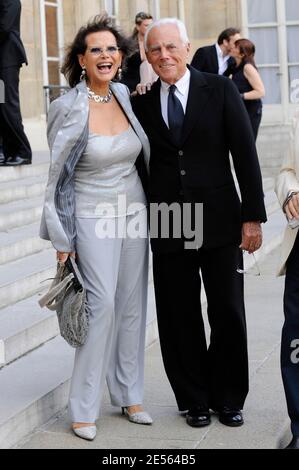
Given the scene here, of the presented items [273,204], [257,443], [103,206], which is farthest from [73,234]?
[273,204]

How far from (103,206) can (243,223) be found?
2.15 ft

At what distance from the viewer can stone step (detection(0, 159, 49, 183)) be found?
9.41 m

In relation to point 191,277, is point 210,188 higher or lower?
higher

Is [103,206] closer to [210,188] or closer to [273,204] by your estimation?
[210,188]

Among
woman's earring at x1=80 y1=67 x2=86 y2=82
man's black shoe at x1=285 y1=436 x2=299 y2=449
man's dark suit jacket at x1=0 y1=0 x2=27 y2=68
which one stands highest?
man's dark suit jacket at x1=0 y1=0 x2=27 y2=68

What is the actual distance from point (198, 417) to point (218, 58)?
6959mm

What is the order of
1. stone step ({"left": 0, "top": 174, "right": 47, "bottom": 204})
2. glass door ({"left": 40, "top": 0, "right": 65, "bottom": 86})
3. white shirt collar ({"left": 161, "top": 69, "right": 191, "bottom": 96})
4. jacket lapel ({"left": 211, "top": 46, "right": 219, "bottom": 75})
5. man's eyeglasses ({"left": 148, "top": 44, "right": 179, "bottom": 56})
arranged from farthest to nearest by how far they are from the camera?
1. glass door ({"left": 40, "top": 0, "right": 65, "bottom": 86})
2. jacket lapel ({"left": 211, "top": 46, "right": 219, "bottom": 75})
3. stone step ({"left": 0, "top": 174, "right": 47, "bottom": 204})
4. white shirt collar ({"left": 161, "top": 69, "right": 191, "bottom": 96})
5. man's eyeglasses ({"left": 148, "top": 44, "right": 179, "bottom": 56})

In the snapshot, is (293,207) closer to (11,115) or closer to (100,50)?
(100,50)

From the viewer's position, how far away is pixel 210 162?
16.5ft

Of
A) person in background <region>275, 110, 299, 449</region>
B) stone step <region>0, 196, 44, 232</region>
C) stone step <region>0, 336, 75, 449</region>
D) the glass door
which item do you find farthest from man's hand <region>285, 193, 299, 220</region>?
the glass door

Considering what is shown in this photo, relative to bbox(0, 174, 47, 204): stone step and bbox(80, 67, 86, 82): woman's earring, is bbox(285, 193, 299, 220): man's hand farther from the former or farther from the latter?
bbox(0, 174, 47, 204): stone step

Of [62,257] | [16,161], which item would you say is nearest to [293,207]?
[62,257]

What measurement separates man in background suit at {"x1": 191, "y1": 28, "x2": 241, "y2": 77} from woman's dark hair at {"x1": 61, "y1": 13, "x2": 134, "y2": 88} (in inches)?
251
